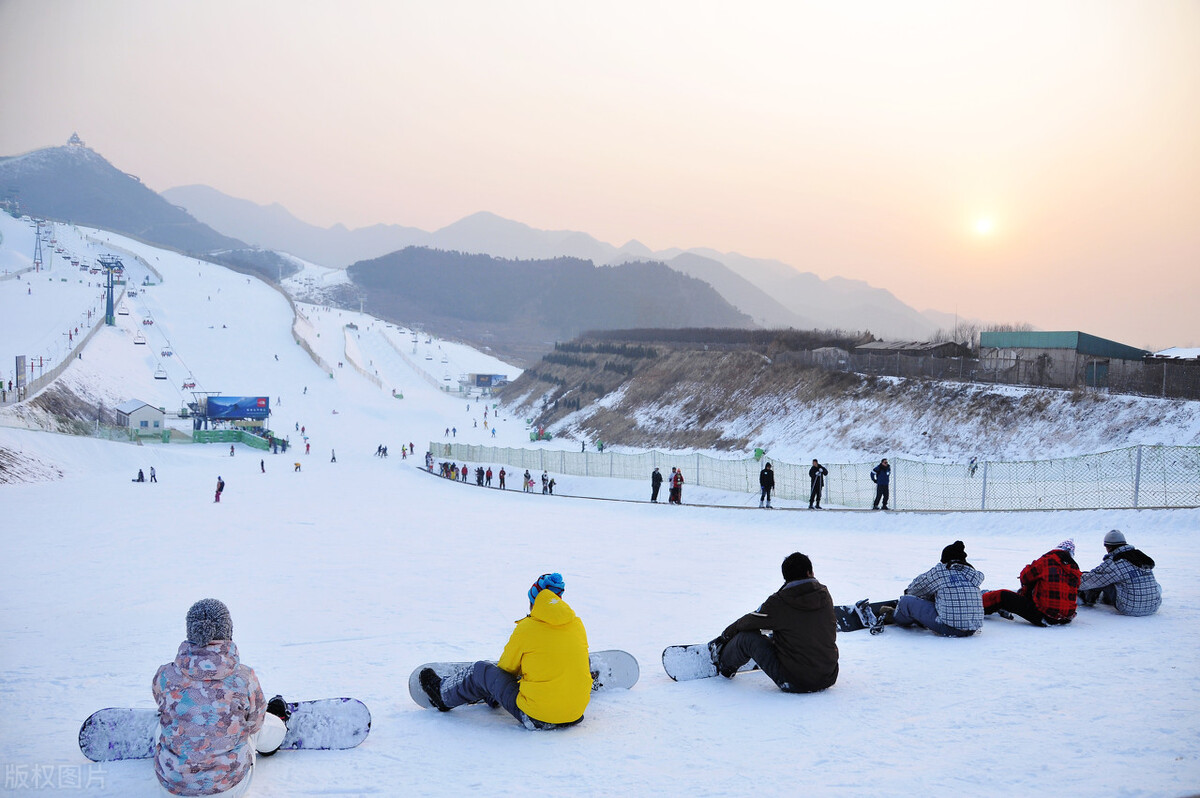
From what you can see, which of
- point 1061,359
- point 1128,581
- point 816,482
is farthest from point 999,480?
point 1061,359

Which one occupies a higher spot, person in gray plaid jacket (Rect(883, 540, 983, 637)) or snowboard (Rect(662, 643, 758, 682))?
person in gray plaid jacket (Rect(883, 540, 983, 637))

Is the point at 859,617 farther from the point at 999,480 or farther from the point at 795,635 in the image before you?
the point at 999,480

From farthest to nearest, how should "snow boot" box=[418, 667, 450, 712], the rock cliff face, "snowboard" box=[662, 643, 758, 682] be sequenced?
the rock cliff face → "snowboard" box=[662, 643, 758, 682] → "snow boot" box=[418, 667, 450, 712]

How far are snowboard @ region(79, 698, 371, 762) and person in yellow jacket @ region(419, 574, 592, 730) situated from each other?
2.76 feet

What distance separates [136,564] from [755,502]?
17.8 m

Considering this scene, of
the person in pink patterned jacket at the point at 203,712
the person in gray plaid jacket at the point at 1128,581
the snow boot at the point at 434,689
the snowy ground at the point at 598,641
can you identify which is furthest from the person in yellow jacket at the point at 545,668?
the person in gray plaid jacket at the point at 1128,581

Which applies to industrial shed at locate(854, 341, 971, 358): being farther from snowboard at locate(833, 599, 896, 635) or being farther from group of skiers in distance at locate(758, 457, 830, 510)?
snowboard at locate(833, 599, 896, 635)

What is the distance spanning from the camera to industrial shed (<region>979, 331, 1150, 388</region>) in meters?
37.7

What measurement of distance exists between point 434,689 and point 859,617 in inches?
163

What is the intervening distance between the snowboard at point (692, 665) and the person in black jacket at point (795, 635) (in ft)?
1.47

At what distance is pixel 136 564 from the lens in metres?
15.1

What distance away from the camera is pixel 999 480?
19328 millimetres

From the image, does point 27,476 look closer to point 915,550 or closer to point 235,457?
point 235,457

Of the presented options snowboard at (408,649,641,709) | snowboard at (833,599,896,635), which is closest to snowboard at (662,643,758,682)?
snowboard at (408,649,641,709)
